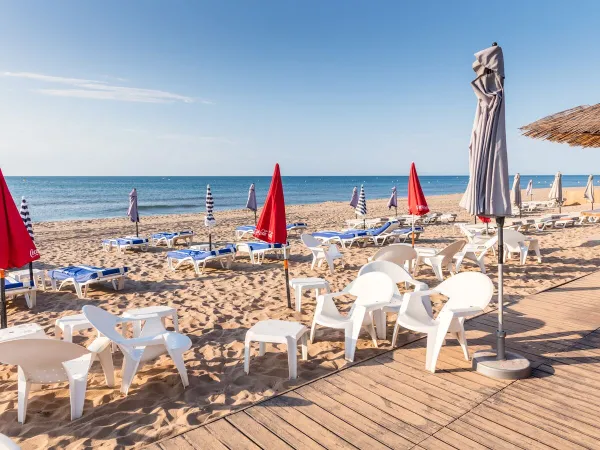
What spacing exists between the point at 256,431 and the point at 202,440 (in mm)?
350

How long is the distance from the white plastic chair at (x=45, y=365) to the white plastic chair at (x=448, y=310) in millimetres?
2785

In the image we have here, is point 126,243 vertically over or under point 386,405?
over

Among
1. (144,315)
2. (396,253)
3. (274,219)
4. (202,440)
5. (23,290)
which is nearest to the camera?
(202,440)

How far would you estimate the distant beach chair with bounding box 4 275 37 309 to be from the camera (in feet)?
20.9

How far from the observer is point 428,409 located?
3.02 m

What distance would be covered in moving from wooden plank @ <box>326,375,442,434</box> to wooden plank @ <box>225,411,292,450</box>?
79 cm

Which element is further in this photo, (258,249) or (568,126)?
(258,249)

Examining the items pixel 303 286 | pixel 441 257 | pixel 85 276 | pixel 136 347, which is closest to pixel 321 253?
pixel 441 257

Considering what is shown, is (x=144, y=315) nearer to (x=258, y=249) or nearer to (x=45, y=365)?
(x=45, y=365)

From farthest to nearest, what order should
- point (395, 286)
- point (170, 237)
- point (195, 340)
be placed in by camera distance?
point (170, 237) → point (395, 286) → point (195, 340)

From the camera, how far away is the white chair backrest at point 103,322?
3.47 meters

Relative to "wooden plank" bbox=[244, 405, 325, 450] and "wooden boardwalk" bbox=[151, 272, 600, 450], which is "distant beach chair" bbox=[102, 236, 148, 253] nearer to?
"wooden boardwalk" bbox=[151, 272, 600, 450]

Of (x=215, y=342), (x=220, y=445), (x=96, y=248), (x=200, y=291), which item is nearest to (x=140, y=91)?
(x=96, y=248)

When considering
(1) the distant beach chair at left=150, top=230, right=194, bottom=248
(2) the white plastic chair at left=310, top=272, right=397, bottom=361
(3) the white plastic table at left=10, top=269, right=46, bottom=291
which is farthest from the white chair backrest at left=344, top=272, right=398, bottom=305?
(1) the distant beach chair at left=150, top=230, right=194, bottom=248
